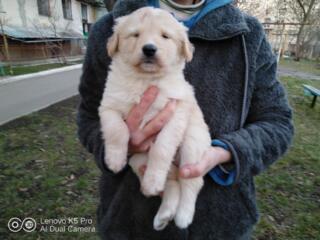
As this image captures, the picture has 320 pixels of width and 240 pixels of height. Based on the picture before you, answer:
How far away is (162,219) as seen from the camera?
5.21ft

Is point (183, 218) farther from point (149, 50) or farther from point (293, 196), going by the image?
point (293, 196)

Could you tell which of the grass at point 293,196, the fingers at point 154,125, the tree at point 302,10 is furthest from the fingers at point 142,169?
the tree at point 302,10

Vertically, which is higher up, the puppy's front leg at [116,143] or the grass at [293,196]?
the puppy's front leg at [116,143]

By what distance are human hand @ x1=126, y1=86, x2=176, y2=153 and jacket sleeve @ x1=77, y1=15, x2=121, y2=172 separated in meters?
0.28

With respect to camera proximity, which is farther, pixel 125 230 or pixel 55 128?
pixel 55 128

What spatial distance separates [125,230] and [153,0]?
1.33 metres

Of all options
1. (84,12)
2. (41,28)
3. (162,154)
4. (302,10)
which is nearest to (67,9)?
(84,12)

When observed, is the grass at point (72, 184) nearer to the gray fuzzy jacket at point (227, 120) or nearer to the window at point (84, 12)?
the gray fuzzy jacket at point (227, 120)

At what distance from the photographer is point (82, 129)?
73.1 inches

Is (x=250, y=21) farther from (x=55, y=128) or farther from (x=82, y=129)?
(x=55, y=128)

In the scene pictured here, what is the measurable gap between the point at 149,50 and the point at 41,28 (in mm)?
28103

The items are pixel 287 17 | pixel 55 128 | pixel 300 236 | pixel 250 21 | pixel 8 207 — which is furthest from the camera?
pixel 287 17

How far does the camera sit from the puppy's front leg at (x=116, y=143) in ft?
5.19

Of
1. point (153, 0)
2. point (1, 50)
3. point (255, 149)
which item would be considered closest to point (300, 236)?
point (255, 149)
